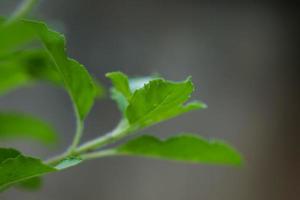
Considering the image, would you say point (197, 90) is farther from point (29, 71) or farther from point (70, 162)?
point (70, 162)

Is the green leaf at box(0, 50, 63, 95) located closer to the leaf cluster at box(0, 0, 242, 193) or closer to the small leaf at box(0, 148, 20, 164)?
the leaf cluster at box(0, 0, 242, 193)

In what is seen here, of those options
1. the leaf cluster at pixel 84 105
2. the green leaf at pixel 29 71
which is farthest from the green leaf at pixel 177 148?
the green leaf at pixel 29 71

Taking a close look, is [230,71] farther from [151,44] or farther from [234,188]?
[234,188]

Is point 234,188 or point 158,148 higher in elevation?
point 234,188

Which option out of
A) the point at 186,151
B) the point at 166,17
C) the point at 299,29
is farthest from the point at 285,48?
the point at 186,151

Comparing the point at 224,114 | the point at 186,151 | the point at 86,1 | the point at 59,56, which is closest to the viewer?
the point at 59,56

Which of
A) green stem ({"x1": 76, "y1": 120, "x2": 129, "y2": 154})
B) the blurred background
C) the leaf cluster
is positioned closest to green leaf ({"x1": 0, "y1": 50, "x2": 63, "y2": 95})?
the leaf cluster

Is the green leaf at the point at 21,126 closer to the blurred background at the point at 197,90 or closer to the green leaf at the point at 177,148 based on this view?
the green leaf at the point at 177,148
